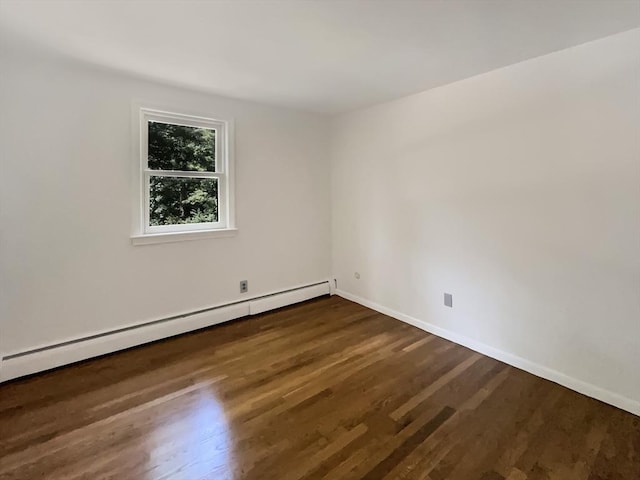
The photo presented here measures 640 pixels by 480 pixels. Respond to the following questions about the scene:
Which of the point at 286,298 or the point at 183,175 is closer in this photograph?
the point at 183,175

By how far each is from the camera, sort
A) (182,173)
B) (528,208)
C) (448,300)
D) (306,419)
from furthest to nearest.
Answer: (182,173) → (448,300) → (528,208) → (306,419)

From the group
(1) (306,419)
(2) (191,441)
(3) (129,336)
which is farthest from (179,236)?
(1) (306,419)

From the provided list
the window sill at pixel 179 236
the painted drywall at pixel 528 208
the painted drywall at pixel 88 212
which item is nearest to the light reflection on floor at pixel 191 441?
the painted drywall at pixel 88 212

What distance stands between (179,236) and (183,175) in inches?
22.5

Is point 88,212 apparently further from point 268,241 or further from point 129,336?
point 268,241

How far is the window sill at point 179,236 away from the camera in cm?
289

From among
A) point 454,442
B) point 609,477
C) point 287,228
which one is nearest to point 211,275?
point 287,228

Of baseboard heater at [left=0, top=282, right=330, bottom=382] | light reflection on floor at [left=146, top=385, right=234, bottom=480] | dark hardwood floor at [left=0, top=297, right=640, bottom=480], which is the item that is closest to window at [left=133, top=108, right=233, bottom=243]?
baseboard heater at [left=0, top=282, right=330, bottom=382]

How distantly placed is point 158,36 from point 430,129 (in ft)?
7.32

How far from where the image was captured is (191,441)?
70.2 inches

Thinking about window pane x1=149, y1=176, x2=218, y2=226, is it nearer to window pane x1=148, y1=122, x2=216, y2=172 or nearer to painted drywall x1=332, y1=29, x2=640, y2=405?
window pane x1=148, y1=122, x2=216, y2=172

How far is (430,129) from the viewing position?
3.05 meters

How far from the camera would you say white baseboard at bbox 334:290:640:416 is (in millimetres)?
2076

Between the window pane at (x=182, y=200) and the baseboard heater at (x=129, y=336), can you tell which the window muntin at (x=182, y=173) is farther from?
the baseboard heater at (x=129, y=336)
